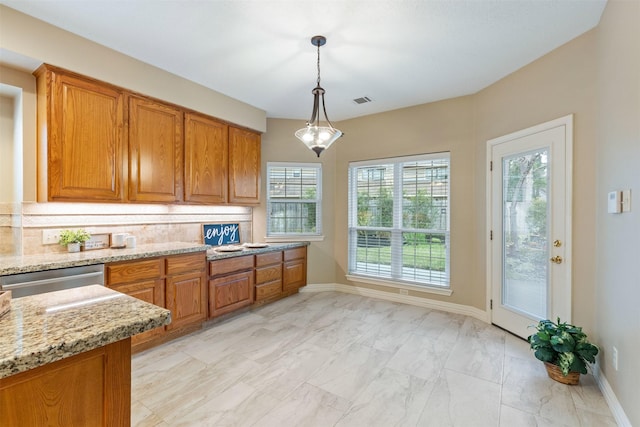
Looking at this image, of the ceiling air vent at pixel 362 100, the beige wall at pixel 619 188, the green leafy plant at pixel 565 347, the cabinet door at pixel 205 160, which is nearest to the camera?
the beige wall at pixel 619 188

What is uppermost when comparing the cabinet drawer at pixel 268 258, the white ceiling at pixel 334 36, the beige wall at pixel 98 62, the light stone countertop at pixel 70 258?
the white ceiling at pixel 334 36

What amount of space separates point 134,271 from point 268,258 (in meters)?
1.77

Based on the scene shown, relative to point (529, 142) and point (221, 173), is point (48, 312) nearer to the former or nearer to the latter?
point (221, 173)

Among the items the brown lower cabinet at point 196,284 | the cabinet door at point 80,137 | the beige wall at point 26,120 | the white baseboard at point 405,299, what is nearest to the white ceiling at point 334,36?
the beige wall at point 26,120

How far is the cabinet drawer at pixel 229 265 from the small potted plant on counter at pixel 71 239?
122 centimetres

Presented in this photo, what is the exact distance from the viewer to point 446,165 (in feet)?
Result: 13.4

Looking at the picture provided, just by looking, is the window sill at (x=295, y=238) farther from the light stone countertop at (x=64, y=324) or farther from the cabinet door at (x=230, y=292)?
the light stone countertop at (x=64, y=324)

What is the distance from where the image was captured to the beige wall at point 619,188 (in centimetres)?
Result: 177

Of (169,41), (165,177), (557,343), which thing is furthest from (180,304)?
(557,343)

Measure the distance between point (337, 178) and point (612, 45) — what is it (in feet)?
11.2

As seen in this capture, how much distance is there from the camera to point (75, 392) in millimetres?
931

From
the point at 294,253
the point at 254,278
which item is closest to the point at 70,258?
the point at 254,278

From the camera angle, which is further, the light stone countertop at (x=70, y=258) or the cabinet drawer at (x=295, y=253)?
the cabinet drawer at (x=295, y=253)

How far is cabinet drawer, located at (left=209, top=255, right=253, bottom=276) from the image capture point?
137 inches
